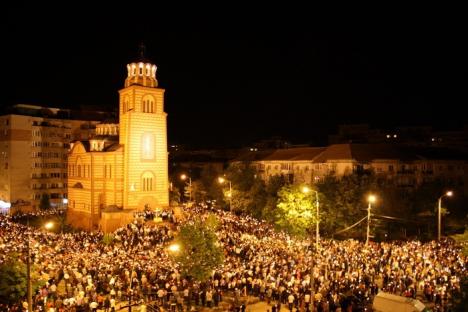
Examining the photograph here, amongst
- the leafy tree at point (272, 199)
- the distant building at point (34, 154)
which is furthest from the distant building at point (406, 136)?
the distant building at point (34, 154)

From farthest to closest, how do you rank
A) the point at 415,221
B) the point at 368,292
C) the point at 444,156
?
the point at 444,156
the point at 415,221
the point at 368,292

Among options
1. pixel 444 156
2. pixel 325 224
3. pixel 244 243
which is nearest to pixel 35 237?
pixel 244 243

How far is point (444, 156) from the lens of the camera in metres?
47.7

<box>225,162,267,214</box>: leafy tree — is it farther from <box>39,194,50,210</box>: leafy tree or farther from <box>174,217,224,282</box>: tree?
<box>39,194,50,210</box>: leafy tree

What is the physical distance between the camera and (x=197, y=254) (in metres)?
22.0

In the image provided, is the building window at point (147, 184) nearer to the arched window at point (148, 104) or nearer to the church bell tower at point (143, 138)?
the church bell tower at point (143, 138)

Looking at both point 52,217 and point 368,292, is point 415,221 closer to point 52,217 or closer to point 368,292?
point 368,292

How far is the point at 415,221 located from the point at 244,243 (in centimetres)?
1693

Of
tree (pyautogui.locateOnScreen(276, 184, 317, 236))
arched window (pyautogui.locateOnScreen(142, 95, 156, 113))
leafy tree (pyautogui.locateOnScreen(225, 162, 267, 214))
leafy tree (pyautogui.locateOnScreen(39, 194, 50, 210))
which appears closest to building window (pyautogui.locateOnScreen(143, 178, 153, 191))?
arched window (pyautogui.locateOnScreen(142, 95, 156, 113))

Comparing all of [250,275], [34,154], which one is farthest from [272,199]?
[34,154]

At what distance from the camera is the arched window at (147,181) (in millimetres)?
45500

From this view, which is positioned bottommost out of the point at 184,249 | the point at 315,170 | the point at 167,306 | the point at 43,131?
the point at 167,306

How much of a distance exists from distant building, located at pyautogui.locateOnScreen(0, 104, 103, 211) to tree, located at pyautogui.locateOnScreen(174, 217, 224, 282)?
47.5 metres

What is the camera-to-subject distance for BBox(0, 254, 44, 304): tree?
721 inches
